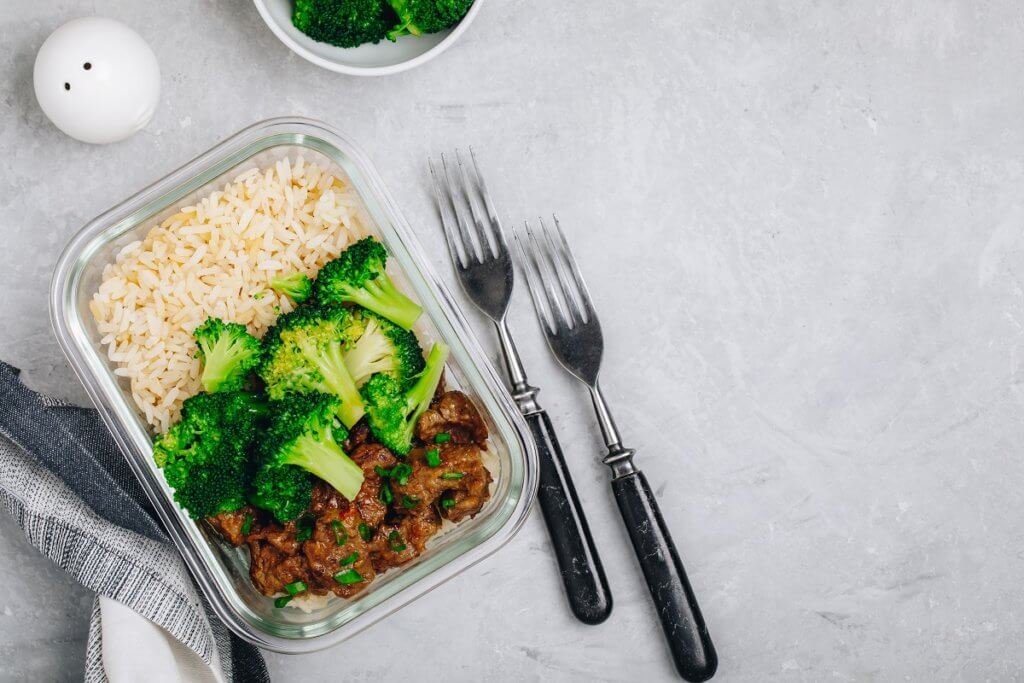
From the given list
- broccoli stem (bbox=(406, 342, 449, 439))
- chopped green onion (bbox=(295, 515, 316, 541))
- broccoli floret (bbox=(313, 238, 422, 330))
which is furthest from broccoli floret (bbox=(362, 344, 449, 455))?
chopped green onion (bbox=(295, 515, 316, 541))

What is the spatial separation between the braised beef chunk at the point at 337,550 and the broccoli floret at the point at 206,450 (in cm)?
18

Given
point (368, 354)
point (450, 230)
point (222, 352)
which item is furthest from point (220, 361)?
point (450, 230)

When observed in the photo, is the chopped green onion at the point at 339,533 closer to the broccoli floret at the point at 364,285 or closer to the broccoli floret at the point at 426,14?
the broccoli floret at the point at 364,285

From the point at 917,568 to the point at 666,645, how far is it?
0.63 meters

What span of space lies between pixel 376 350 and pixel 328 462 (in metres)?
0.23

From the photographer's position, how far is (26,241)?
1.74 m

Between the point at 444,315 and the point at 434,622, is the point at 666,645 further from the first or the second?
the point at 444,315

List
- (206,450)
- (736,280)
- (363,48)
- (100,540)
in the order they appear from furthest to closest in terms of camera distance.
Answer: (736,280), (363,48), (100,540), (206,450)

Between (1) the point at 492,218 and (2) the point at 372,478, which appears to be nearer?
(2) the point at 372,478

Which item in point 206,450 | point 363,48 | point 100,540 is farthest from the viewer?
point 363,48

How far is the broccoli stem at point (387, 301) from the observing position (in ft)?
5.09

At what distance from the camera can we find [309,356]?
4.91 ft

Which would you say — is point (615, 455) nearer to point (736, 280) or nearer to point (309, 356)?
point (736, 280)

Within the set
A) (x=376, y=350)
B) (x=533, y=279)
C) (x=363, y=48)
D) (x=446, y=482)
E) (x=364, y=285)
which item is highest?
(x=363, y=48)
